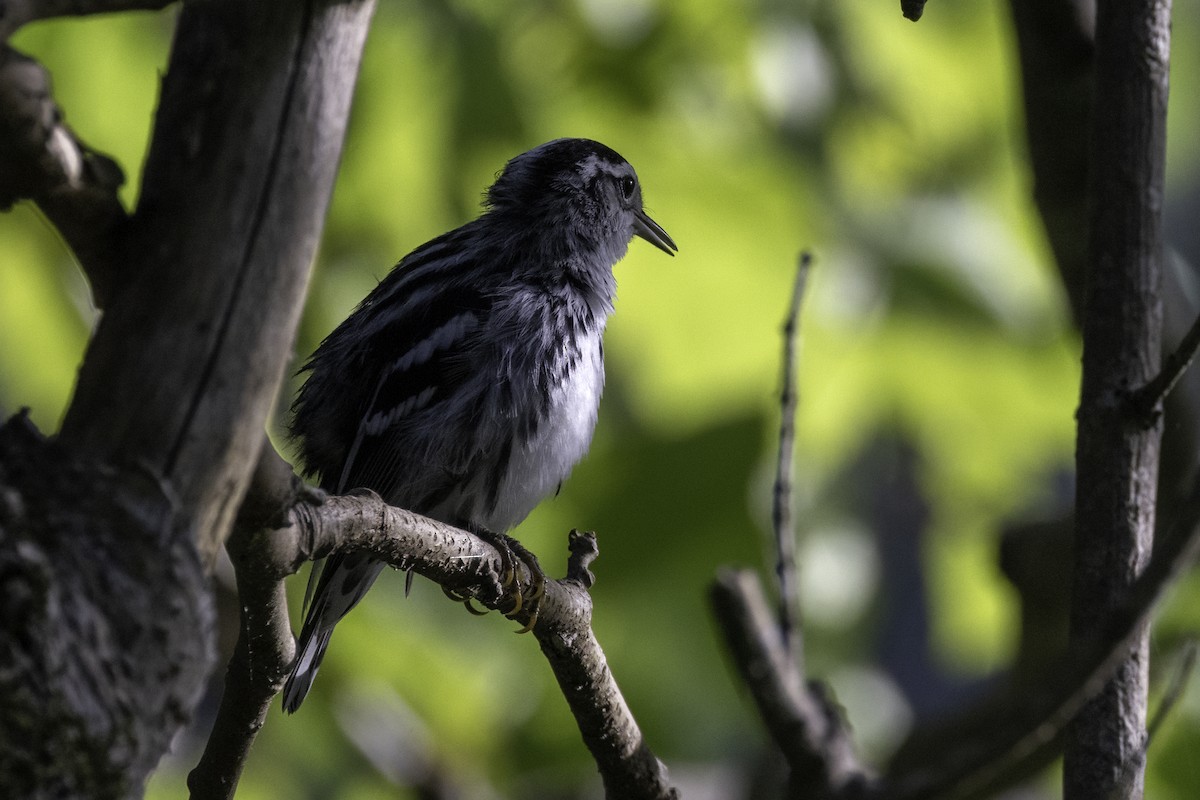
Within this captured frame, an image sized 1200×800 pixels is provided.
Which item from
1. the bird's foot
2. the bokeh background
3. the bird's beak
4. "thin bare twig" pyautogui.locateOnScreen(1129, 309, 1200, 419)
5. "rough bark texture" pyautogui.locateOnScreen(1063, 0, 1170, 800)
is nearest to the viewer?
"thin bare twig" pyautogui.locateOnScreen(1129, 309, 1200, 419)

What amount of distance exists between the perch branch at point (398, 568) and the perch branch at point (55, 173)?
34cm

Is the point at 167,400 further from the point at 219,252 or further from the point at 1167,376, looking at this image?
the point at 1167,376

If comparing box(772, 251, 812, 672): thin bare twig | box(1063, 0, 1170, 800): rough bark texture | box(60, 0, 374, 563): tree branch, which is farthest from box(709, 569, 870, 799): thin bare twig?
box(60, 0, 374, 563): tree branch

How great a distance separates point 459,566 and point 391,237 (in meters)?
2.01

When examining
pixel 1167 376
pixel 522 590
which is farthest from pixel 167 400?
pixel 1167 376

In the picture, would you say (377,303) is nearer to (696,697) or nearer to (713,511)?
(713,511)

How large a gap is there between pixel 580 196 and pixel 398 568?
179cm

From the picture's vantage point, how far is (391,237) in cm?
424

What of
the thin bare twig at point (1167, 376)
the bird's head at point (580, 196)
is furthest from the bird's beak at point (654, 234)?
the thin bare twig at point (1167, 376)

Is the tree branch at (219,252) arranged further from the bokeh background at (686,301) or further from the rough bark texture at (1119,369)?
the bokeh background at (686,301)

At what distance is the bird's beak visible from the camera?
4.04m

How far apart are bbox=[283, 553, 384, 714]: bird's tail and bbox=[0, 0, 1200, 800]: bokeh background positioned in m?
0.36

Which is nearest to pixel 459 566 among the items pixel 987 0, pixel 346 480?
pixel 346 480

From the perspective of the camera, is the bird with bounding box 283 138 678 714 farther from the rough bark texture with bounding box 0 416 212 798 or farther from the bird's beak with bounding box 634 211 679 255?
the rough bark texture with bounding box 0 416 212 798
